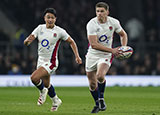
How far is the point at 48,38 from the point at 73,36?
48.2ft

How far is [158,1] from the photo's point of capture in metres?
28.5

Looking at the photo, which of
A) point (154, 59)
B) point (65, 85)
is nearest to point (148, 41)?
point (154, 59)

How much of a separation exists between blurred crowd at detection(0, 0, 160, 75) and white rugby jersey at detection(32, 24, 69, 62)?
11.8 m

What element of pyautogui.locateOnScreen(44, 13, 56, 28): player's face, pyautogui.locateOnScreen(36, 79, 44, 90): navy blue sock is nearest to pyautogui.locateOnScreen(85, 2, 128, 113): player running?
pyautogui.locateOnScreen(44, 13, 56, 28): player's face

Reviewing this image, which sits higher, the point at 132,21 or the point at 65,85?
the point at 132,21

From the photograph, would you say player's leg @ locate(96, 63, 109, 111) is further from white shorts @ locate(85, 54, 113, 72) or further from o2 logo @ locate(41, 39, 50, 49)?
o2 logo @ locate(41, 39, 50, 49)

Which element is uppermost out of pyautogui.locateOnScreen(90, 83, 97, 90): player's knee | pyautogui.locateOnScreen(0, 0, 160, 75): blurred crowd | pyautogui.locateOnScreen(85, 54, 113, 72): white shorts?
pyautogui.locateOnScreen(85, 54, 113, 72): white shorts

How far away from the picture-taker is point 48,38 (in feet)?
35.8

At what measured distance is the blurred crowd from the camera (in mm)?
23031

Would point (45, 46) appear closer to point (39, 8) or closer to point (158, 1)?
point (39, 8)

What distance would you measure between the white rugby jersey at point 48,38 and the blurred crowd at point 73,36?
11.8m

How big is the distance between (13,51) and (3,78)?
1.50 meters

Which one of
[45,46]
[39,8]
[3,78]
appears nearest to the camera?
[45,46]

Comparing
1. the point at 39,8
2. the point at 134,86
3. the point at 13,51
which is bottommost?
the point at 134,86
